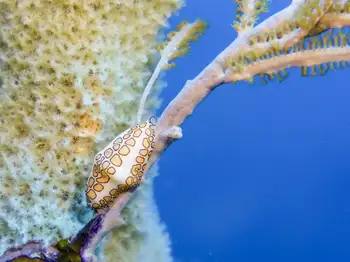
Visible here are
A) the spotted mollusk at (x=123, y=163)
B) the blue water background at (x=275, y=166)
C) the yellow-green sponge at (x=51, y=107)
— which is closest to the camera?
the spotted mollusk at (x=123, y=163)

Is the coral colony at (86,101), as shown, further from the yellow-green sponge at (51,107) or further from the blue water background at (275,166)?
the blue water background at (275,166)

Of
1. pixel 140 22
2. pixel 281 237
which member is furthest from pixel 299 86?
pixel 140 22

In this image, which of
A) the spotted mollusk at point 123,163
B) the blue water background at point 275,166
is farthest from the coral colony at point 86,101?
the blue water background at point 275,166

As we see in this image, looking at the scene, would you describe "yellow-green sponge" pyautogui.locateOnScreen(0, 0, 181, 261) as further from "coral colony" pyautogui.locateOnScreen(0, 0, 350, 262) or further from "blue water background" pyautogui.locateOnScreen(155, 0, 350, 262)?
"blue water background" pyautogui.locateOnScreen(155, 0, 350, 262)

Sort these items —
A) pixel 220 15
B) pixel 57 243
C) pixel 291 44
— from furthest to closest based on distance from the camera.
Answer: pixel 220 15
pixel 57 243
pixel 291 44

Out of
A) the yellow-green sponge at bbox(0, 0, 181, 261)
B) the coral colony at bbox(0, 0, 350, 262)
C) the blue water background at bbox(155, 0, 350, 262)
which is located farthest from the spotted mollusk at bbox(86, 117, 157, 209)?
the blue water background at bbox(155, 0, 350, 262)

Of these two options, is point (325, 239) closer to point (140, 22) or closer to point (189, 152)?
point (189, 152)

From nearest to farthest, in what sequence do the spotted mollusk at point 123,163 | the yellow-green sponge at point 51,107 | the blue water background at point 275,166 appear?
the spotted mollusk at point 123,163, the yellow-green sponge at point 51,107, the blue water background at point 275,166

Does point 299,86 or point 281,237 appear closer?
point 281,237
